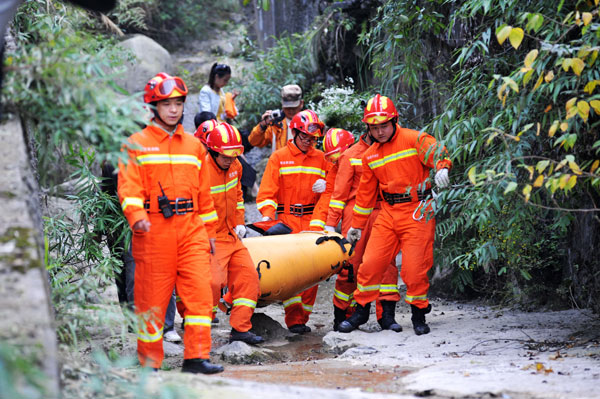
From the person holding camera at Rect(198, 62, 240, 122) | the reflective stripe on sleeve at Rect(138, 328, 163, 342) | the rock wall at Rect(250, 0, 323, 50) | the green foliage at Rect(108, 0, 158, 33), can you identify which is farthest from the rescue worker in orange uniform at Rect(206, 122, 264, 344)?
the green foliage at Rect(108, 0, 158, 33)

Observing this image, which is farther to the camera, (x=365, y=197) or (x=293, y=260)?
(x=365, y=197)

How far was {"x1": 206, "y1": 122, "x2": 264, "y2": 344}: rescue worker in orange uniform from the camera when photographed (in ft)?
19.4

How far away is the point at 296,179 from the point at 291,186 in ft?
0.29

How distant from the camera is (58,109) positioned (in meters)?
3.43

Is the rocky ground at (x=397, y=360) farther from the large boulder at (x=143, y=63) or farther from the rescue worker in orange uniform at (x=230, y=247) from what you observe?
the large boulder at (x=143, y=63)

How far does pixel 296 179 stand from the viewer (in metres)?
7.17

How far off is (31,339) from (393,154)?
4140 mm

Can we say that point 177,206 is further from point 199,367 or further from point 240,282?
point 240,282

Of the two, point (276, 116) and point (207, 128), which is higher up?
point (207, 128)

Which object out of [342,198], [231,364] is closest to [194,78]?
[342,198]

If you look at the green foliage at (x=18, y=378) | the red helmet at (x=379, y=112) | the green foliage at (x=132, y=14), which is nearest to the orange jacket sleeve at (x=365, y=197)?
the red helmet at (x=379, y=112)

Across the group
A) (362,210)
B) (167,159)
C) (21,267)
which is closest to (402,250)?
(362,210)

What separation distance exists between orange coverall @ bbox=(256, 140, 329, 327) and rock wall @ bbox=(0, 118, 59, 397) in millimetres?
3759

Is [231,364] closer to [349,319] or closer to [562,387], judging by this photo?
[349,319]
